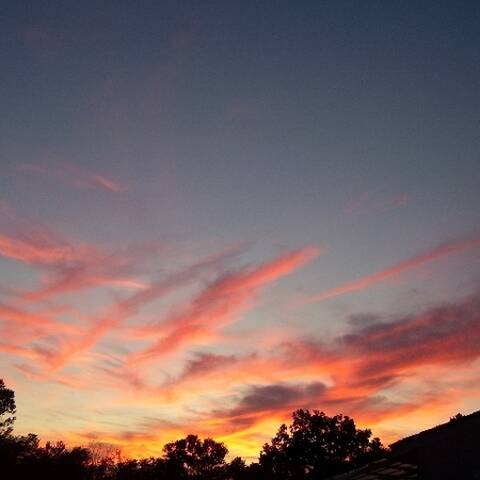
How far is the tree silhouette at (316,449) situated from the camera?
275ft

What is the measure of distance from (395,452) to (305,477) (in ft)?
235

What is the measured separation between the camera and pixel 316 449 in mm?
85438

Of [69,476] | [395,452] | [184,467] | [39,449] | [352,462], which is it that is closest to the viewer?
[395,452]

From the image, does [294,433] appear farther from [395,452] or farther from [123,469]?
[395,452]

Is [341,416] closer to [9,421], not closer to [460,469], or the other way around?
[9,421]

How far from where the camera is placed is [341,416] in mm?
88375

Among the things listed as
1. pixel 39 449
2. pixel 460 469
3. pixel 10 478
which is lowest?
pixel 460 469

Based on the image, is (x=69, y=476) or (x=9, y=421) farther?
(x=9, y=421)

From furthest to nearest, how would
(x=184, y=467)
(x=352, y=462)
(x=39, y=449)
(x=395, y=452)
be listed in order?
(x=184, y=467)
(x=352, y=462)
(x=39, y=449)
(x=395, y=452)

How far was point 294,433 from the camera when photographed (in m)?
87.4

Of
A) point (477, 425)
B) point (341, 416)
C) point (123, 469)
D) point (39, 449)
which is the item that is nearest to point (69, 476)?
point (39, 449)

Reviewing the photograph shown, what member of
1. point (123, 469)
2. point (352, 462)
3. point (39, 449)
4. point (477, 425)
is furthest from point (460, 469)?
point (123, 469)

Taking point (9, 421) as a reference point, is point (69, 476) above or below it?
below

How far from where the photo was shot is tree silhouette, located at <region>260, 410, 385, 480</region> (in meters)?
83.9
